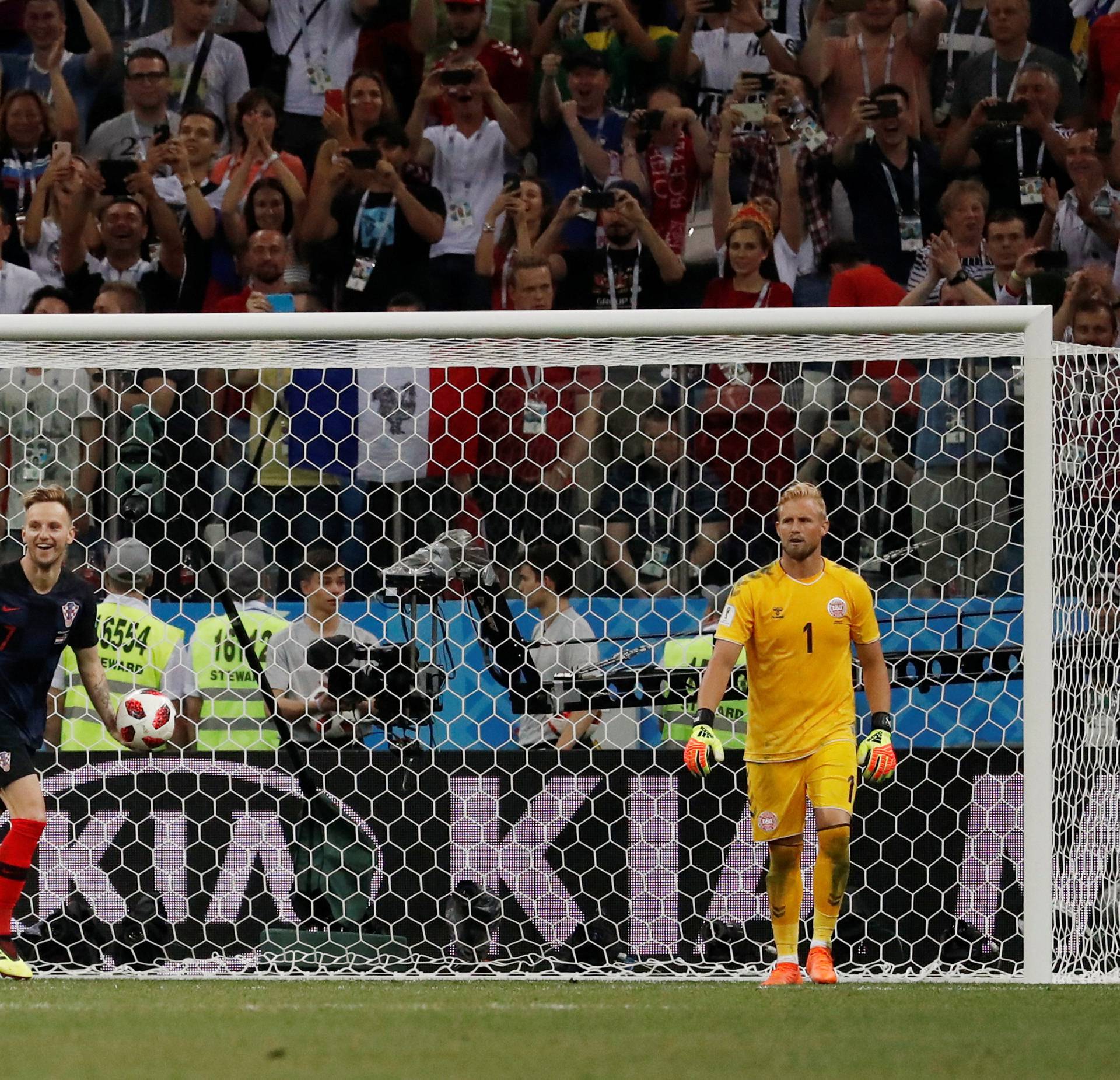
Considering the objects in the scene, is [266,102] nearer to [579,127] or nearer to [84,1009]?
[579,127]

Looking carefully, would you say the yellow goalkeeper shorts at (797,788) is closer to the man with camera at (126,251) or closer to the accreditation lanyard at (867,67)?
the man with camera at (126,251)

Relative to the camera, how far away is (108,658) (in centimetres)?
707

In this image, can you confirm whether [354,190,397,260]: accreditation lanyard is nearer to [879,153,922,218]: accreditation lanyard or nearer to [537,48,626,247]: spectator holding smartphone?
[537,48,626,247]: spectator holding smartphone

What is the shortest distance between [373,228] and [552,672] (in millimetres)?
4111

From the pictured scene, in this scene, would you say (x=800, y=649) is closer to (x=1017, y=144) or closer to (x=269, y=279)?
(x=269, y=279)

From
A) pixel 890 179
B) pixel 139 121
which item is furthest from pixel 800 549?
pixel 139 121

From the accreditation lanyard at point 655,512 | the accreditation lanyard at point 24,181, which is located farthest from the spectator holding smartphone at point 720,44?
the accreditation lanyard at point 655,512

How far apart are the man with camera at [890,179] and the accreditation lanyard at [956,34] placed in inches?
14.5

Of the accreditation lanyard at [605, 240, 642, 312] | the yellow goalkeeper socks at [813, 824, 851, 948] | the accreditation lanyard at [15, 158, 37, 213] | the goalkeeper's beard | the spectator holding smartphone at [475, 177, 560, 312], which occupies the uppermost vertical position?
the accreditation lanyard at [15, 158, 37, 213]

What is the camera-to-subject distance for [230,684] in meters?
6.65

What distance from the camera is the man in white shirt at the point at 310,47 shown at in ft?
34.7

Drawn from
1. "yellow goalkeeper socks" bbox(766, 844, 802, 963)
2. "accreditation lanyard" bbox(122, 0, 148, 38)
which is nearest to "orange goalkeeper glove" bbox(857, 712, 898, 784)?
"yellow goalkeeper socks" bbox(766, 844, 802, 963)

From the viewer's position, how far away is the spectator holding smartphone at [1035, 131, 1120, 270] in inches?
381

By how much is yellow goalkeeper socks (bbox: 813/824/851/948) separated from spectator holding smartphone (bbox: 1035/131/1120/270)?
4.77 m
